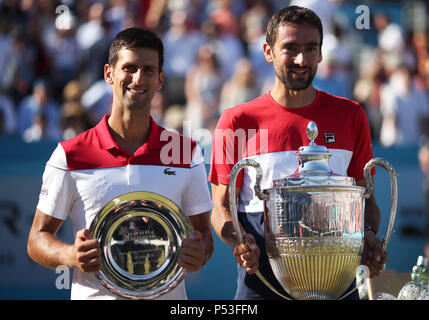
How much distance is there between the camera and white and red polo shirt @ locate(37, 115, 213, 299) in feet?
8.12

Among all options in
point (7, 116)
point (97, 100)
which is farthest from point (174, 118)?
point (7, 116)

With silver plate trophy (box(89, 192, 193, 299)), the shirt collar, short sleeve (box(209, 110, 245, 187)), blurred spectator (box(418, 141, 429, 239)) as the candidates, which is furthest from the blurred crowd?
silver plate trophy (box(89, 192, 193, 299))

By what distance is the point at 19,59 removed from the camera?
659 cm

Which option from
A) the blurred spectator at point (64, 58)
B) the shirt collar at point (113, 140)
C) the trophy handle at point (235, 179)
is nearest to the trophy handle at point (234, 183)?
the trophy handle at point (235, 179)

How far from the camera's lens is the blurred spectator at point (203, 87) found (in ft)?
20.6

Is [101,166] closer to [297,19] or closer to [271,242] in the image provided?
[271,242]

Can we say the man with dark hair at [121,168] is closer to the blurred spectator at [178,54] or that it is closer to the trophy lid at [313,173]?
the trophy lid at [313,173]

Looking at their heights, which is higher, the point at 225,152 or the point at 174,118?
the point at 174,118

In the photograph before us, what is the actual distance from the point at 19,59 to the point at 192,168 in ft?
14.3

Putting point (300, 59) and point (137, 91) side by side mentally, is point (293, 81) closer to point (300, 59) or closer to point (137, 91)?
point (300, 59)

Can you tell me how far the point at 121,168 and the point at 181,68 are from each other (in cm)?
446

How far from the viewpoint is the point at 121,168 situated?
250 centimetres

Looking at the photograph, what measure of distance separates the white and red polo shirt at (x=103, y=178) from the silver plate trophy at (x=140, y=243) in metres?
0.15
